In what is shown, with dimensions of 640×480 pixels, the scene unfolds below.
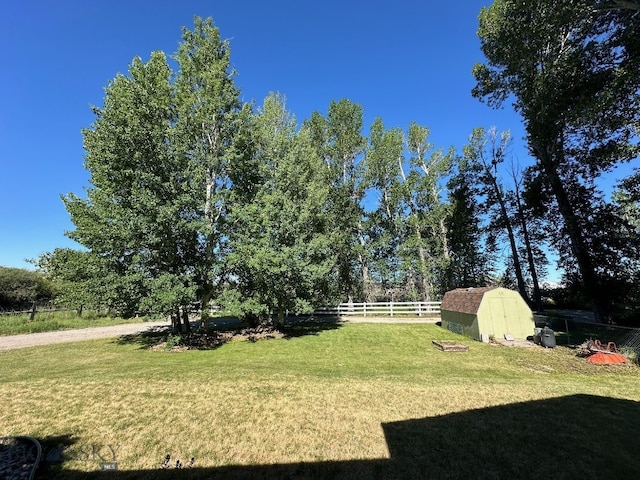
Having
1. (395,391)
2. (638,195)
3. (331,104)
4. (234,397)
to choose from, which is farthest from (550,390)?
(331,104)

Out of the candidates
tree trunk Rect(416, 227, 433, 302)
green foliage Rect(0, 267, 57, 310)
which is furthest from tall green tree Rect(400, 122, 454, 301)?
green foliage Rect(0, 267, 57, 310)

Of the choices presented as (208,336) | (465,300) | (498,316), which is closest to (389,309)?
(465,300)

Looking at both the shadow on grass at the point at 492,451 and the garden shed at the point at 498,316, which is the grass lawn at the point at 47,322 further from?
the garden shed at the point at 498,316

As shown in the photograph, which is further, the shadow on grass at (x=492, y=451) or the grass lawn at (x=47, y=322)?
the grass lawn at (x=47, y=322)

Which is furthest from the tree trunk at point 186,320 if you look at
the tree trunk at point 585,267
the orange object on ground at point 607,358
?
the tree trunk at point 585,267

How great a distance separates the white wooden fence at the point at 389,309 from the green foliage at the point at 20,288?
27.9m

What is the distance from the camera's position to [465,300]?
15.9m

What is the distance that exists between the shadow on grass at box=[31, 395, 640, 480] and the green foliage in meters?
35.7

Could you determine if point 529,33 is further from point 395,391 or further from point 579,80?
point 395,391

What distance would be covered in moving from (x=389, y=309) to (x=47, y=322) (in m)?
24.0

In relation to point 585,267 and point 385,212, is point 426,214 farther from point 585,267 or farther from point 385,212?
point 585,267

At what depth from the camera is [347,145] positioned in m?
28.0

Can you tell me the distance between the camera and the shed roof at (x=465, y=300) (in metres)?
14.5

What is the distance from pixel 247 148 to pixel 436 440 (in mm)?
16074
